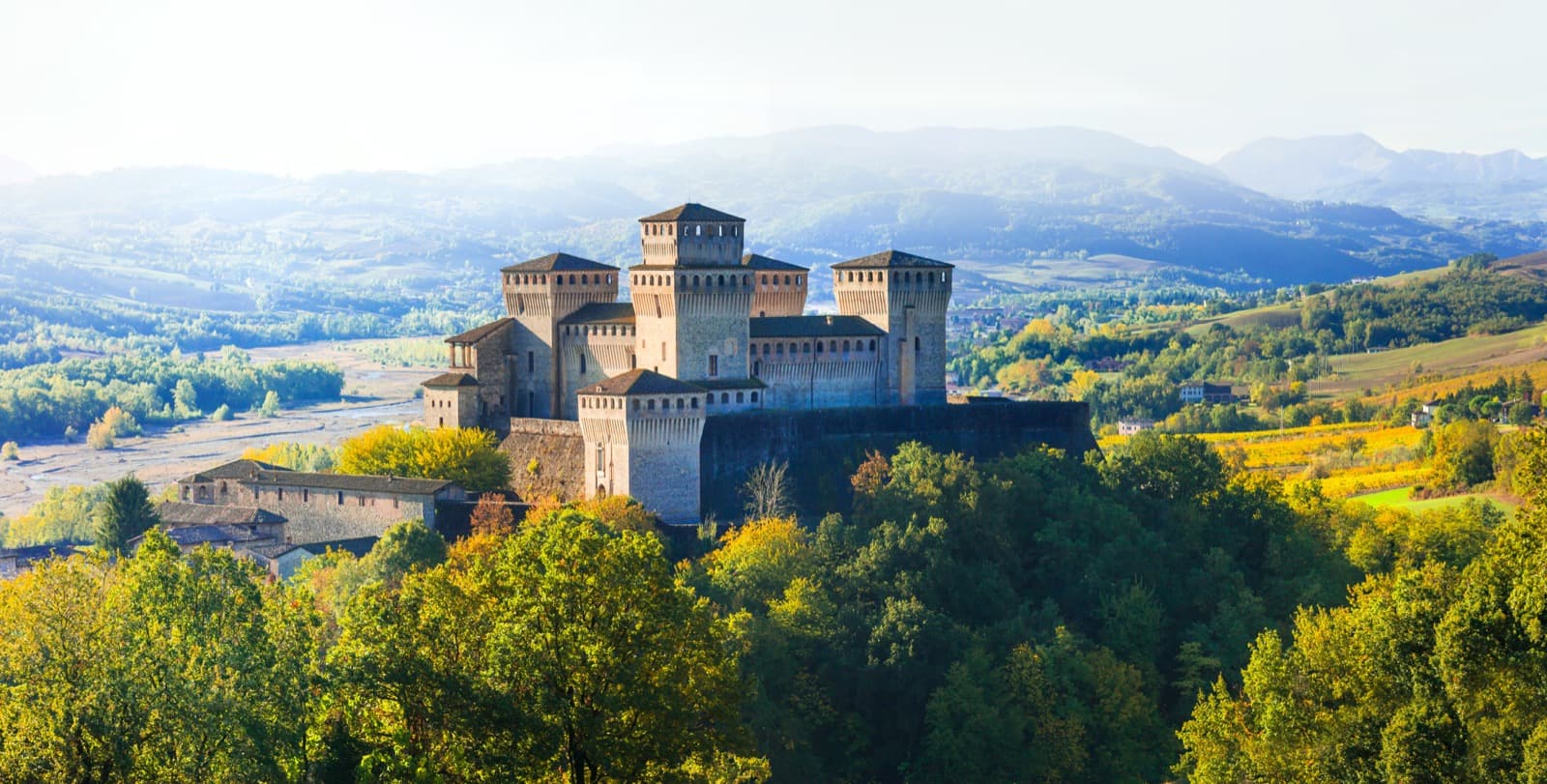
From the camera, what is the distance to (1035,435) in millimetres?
71938

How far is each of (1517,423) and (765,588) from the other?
70.8 metres

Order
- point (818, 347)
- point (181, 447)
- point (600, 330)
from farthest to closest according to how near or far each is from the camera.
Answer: point (181, 447), point (818, 347), point (600, 330)

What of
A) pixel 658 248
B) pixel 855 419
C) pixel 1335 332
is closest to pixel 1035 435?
pixel 855 419

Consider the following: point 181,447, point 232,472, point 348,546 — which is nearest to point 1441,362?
point 181,447

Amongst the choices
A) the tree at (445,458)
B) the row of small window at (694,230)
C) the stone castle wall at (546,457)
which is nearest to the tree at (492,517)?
the stone castle wall at (546,457)

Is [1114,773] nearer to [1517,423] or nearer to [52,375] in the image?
[1517,423]

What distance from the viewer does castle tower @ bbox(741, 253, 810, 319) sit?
236ft

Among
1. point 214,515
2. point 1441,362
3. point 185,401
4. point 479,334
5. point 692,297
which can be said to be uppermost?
point 692,297

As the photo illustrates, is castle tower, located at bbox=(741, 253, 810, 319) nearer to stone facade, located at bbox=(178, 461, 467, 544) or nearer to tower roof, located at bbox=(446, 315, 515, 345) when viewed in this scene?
tower roof, located at bbox=(446, 315, 515, 345)

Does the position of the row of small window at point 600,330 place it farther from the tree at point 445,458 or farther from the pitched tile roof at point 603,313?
the tree at point 445,458

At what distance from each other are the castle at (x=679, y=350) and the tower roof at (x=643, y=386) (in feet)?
0.17

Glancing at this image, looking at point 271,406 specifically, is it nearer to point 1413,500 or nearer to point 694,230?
point 1413,500

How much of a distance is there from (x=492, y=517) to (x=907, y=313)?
1672cm

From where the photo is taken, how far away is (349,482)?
6619cm
